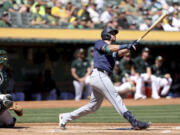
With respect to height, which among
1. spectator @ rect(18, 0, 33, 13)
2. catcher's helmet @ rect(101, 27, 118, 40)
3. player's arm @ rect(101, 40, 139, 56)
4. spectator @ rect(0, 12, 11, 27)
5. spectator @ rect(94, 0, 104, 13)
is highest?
spectator @ rect(94, 0, 104, 13)

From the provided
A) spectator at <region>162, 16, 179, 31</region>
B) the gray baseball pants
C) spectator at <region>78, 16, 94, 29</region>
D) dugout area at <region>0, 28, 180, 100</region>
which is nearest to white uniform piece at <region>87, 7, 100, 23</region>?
spectator at <region>78, 16, 94, 29</region>

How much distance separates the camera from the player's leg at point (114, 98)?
718cm

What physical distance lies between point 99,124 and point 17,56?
25.9 feet

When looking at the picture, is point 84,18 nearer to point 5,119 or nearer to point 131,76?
point 131,76

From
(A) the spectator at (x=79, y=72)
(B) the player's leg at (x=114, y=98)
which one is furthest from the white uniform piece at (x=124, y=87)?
(B) the player's leg at (x=114, y=98)

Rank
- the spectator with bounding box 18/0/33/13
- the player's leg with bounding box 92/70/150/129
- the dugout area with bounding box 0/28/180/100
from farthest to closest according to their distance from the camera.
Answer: the spectator with bounding box 18/0/33/13
the dugout area with bounding box 0/28/180/100
the player's leg with bounding box 92/70/150/129

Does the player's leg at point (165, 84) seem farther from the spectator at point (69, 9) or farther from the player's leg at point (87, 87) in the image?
the spectator at point (69, 9)

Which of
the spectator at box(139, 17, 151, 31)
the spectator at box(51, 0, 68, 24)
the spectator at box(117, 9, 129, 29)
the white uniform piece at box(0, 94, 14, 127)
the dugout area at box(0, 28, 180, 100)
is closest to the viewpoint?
the white uniform piece at box(0, 94, 14, 127)

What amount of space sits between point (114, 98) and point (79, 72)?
26.2 feet

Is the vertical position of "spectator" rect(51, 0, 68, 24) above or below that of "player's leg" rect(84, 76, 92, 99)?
above

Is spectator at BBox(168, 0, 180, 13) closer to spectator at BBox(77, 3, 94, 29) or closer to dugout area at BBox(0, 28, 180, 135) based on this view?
dugout area at BBox(0, 28, 180, 135)

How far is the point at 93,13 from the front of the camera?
1669 centimetres

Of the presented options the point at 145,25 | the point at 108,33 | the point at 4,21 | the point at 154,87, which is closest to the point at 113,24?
the point at 145,25

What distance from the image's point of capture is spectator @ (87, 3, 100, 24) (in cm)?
1641
